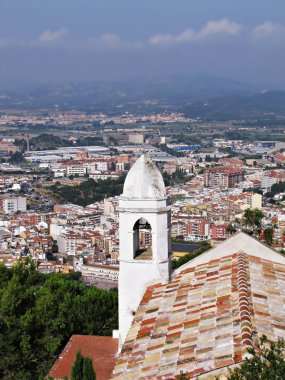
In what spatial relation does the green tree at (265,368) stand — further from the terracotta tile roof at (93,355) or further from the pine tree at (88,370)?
the terracotta tile roof at (93,355)

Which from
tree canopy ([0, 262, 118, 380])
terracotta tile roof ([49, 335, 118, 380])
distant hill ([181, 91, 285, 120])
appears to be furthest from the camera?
distant hill ([181, 91, 285, 120])

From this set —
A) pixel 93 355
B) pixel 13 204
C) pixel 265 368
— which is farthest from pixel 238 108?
pixel 265 368

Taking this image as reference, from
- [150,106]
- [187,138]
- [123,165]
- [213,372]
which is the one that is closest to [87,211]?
[123,165]

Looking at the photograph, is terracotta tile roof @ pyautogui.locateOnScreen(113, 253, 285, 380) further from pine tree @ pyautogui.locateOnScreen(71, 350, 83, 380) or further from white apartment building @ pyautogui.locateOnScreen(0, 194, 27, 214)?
white apartment building @ pyautogui.locateOnScreen(0, 194, 27, 214)

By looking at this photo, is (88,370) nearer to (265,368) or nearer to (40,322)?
(265,368)

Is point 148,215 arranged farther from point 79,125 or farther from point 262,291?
point 79,125

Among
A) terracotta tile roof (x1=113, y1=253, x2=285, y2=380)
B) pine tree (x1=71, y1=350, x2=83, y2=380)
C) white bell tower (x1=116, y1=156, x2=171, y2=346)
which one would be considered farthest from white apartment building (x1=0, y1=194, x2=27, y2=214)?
pine tree (x1=71, y1=350, x2=83, y2=380)
